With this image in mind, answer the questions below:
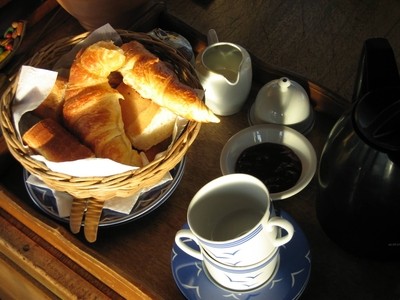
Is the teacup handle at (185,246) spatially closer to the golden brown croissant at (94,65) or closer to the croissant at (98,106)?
the croissant at (98,106)

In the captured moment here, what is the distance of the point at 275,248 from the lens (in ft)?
2.15

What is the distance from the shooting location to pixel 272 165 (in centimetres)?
79

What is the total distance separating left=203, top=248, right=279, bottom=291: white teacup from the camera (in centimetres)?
65

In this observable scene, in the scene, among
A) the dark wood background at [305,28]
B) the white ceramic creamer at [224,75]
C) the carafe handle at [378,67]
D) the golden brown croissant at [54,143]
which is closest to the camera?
the carafe handle at [378,67]

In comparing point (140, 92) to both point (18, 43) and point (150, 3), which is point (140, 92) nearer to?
point (150, 3)

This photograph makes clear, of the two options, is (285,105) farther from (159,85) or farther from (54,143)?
(54,143)

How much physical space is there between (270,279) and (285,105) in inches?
10.5

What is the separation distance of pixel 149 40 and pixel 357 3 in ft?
1.68

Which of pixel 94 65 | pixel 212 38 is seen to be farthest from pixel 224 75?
pixel 94 65

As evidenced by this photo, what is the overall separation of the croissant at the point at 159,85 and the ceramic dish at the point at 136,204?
4.3 inches

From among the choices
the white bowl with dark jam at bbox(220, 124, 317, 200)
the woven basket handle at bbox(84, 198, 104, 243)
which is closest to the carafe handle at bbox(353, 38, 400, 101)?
the white bowl with dark jam at bbox(220, 124, 317, 200)

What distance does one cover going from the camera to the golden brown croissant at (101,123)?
2.40 ft

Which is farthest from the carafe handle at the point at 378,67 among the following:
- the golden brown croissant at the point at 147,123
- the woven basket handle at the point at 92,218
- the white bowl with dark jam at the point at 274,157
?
the woven basket handle at the point at 92,218

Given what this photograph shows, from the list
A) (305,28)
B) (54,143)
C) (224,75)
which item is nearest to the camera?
(54,143)
